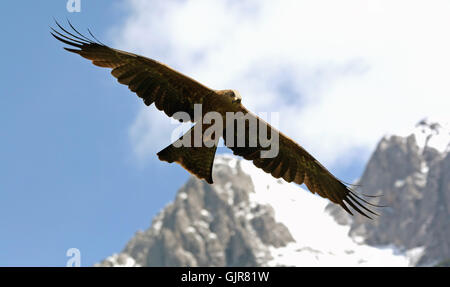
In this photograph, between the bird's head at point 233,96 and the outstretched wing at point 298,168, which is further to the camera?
the outstretched wing at point 298,168

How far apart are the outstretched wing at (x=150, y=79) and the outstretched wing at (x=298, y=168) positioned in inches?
69.6

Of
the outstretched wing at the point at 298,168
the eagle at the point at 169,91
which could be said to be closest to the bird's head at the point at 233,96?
the eagle at the point at 169,91

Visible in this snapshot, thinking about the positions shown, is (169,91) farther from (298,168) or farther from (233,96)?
(298,168)

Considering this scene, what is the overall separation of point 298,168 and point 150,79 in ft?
13.5

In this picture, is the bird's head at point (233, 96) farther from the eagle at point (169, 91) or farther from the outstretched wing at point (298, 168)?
the outstretched wing at point (298, 168)

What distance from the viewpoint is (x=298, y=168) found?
1460 centimetres

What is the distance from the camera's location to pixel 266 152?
567 inches

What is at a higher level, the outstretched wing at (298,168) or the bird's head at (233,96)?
the bird's head at (233,96)

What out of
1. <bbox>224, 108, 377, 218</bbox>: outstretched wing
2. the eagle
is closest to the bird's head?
the eagle

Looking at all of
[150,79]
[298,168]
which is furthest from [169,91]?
[298,168]

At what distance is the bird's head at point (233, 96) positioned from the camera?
40.2 feet

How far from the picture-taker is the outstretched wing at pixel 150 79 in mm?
12531

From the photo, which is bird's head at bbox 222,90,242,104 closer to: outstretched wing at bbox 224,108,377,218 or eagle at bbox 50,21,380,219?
eagle at bbox 50,21,380,219
